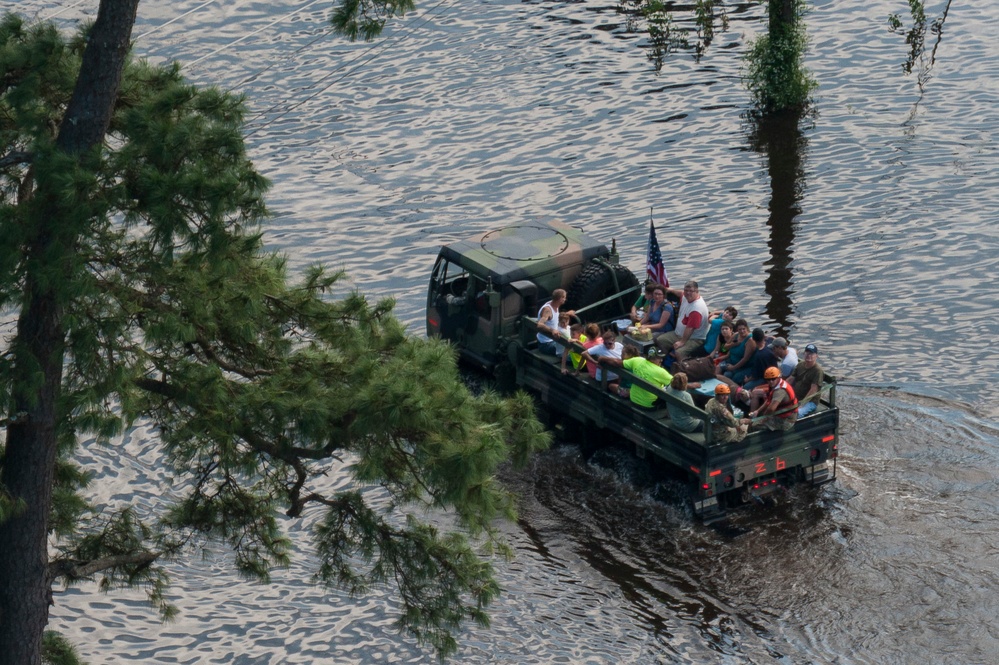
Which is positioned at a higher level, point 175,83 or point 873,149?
point 175,83

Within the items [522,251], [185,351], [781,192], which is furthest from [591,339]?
[781,192]

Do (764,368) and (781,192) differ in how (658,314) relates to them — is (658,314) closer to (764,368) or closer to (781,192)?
(764,368)

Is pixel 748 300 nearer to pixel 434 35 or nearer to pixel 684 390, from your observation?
pixel 684 390

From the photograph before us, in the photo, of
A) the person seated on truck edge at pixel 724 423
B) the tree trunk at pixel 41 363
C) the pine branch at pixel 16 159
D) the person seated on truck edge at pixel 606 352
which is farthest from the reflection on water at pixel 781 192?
the pine branch at pixel 16 159

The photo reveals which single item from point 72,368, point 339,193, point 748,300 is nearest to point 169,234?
point 72,368

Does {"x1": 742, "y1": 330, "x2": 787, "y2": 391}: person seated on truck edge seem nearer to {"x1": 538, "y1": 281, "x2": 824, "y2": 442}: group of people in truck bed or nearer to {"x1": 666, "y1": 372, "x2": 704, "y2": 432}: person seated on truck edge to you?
{"x1": 538, "y1": 281, "x2": 824, "y2": 442}: group of people in truck bed

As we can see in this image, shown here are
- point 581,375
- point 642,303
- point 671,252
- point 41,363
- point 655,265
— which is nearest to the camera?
point 41,363
